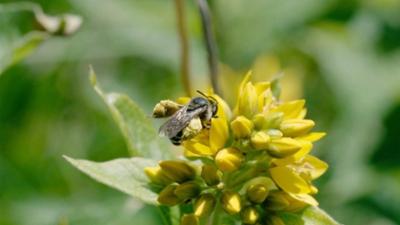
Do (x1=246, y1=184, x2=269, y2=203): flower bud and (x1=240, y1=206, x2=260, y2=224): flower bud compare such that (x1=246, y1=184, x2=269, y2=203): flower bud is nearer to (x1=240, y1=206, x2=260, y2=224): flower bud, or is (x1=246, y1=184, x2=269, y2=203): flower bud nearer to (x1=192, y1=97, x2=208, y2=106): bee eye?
(x1=240, y1=206, x2=260, y2=224): flower bud

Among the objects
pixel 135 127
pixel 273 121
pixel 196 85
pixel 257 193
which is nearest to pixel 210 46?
pixel 135 127

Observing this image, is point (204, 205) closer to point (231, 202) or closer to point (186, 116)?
point (231, 202)

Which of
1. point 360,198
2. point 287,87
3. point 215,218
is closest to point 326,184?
point 360,198

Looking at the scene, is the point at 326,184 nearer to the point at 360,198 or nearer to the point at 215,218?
the point at 360,198

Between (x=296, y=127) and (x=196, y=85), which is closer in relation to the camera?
(x=296, y=127)

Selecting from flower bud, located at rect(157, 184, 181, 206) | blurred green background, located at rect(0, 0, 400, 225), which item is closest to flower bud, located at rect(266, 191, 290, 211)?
flower bud, located at rect(157, 184, 181, 206)

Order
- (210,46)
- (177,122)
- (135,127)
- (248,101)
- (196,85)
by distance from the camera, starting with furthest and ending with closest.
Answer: (196,85) → (210,46) → (135,127) → (248,101) → (177,122)

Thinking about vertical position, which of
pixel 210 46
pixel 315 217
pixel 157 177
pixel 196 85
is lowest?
pixel 196 85
